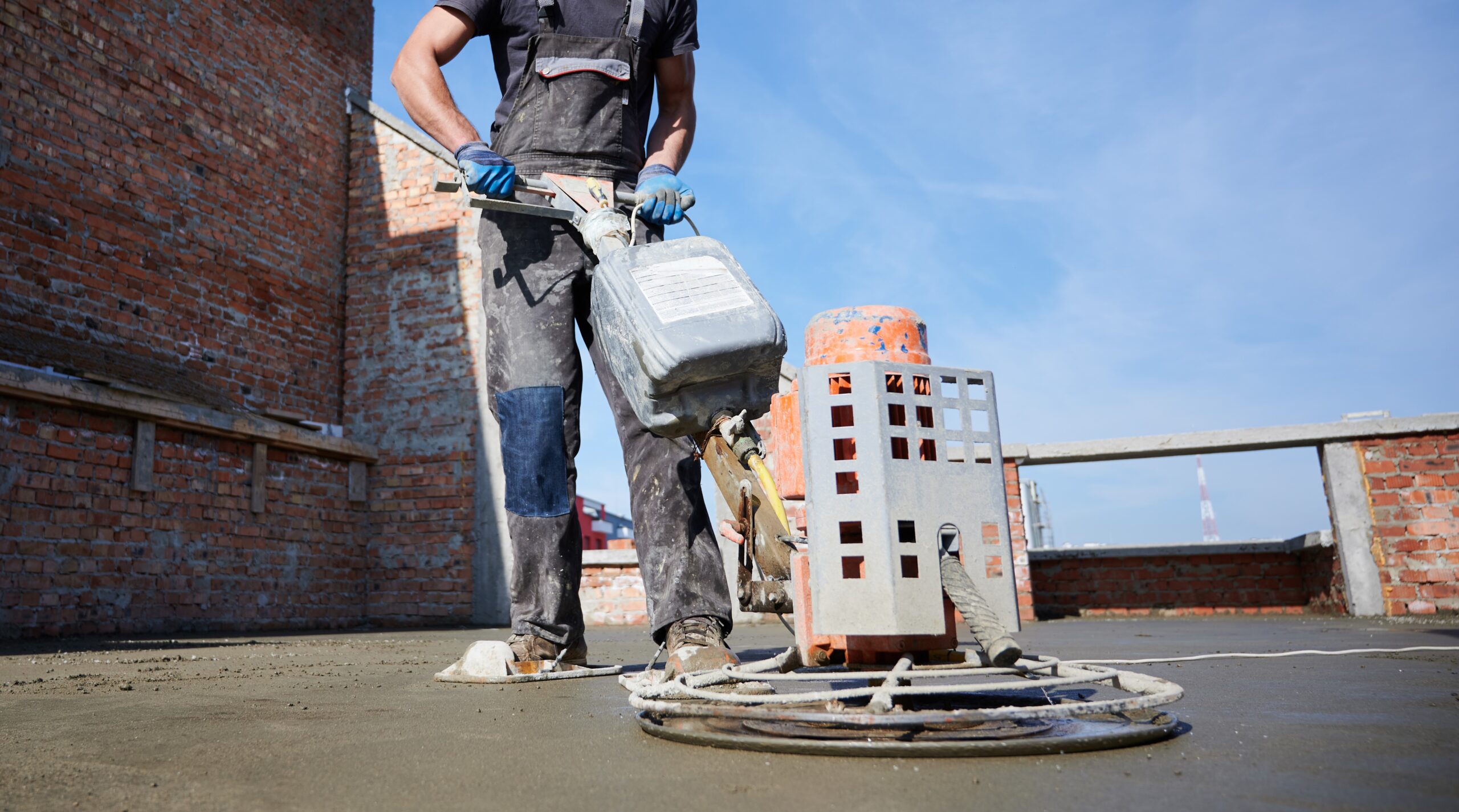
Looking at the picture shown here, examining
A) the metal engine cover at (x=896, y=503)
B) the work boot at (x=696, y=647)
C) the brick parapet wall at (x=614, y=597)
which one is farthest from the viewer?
the brick parapet wall at (x=614, y=597)

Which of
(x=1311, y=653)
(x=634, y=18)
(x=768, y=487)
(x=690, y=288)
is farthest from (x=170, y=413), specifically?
(x=1311, y=653)

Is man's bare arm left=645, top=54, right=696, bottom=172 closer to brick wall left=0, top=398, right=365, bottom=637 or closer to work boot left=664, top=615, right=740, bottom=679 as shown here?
work boot left=664, top=615, right=740, bottom=679

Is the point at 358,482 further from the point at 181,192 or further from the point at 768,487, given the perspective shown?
the point at 768,487

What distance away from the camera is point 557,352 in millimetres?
2344

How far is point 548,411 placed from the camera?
231 cm

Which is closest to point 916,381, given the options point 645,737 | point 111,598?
point 645,737

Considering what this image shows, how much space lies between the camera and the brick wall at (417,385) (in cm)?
752

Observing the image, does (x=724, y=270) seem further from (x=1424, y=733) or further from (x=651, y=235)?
(x=1424, y=733)

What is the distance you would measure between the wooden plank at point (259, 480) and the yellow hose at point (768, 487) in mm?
5980

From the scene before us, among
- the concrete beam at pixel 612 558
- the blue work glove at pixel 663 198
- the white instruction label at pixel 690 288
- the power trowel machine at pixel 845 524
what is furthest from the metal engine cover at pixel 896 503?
the concrete beam at pixel 612 558

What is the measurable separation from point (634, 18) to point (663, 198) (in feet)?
1.86

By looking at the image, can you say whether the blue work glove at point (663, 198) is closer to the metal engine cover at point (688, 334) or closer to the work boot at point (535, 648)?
the metal engine cover at point (688, 334)

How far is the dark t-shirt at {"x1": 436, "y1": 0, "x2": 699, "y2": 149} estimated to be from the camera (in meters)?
2.41

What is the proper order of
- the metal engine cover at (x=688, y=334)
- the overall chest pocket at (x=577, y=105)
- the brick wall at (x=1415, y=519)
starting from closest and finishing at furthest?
the metal engine cover at (x=688, y=334) → the overall chest pocket at (x=577, y=105) → the brick wall at (x=1415, y=519)
